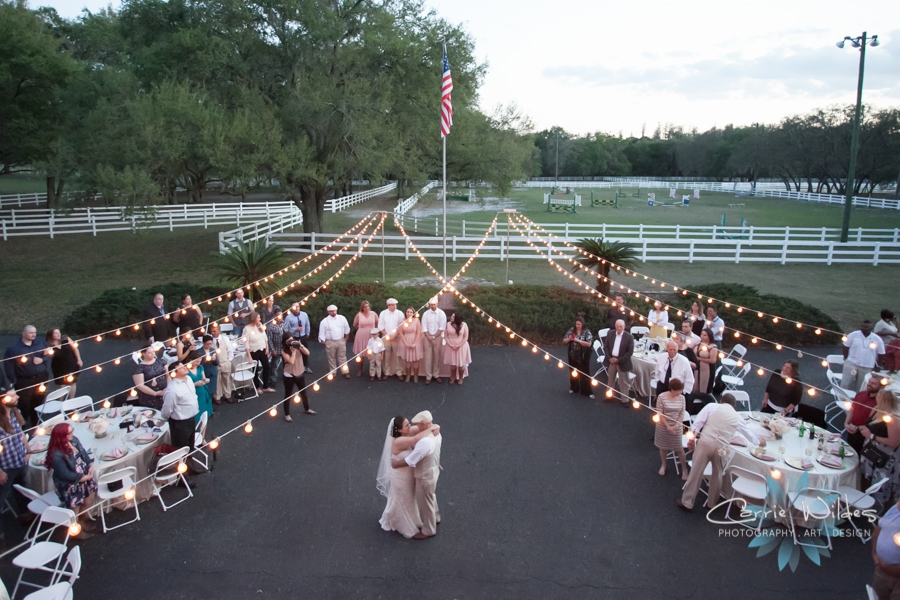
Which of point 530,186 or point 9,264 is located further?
point 530,186

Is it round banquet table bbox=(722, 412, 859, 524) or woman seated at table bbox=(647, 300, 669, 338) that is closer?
round banquet table bbox=(722, 412, 859, 524)

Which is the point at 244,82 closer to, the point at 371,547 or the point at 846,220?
the point at 371,547

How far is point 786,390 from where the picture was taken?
24.2 ft

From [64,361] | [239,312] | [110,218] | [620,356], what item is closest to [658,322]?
[620,356]

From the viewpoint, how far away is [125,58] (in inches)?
791

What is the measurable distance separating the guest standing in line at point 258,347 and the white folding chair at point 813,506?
24.3ft

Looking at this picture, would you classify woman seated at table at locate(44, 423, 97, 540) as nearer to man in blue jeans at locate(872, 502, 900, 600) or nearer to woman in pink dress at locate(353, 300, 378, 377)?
woman in pink dress at locate(353, 300, 378, 377)

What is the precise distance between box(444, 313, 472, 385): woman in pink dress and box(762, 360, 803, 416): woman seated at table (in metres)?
4.55

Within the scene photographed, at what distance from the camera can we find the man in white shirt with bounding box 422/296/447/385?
33.3 feet

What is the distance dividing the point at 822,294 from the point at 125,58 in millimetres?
23036

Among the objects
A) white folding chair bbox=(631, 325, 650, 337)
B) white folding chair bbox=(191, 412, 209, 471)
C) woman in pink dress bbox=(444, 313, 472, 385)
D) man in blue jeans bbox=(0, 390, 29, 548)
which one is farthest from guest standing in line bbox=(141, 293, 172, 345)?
white folding chair bbox=(631, 325, 650, 337)

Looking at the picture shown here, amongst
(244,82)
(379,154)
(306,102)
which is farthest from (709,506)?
(244,82)

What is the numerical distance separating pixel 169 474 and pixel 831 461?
7.05 meters

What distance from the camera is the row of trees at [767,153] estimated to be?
168 ft
